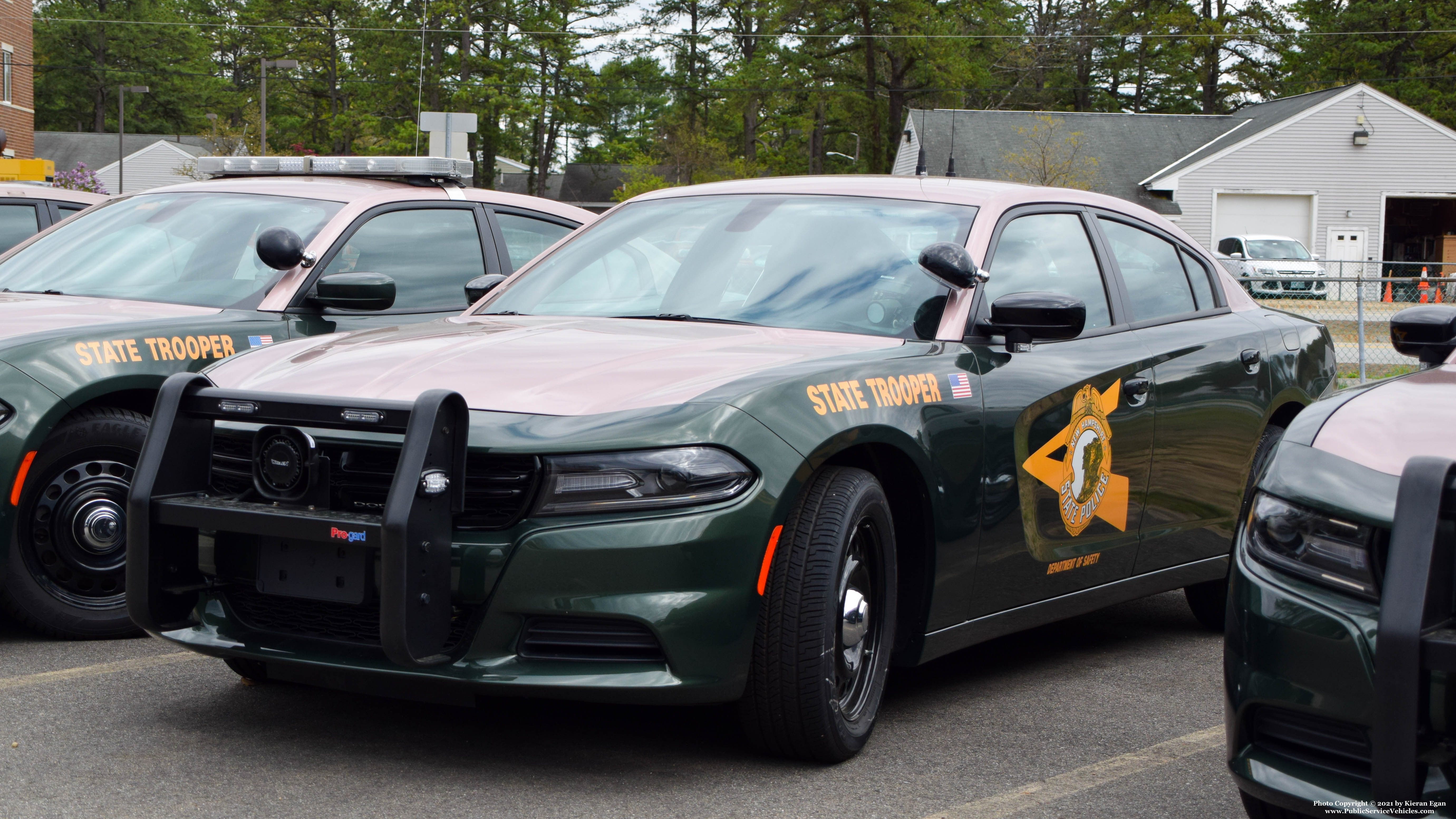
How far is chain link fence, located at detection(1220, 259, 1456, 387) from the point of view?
15242mm

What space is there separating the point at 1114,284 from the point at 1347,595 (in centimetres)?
261

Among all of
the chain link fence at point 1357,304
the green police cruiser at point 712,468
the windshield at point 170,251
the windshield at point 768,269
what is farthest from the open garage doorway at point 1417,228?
the windshield at point 768,269

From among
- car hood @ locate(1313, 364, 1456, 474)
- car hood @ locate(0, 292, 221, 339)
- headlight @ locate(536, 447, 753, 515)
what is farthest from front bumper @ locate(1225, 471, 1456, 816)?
car hood @ locate(0, 292, 221, 339)

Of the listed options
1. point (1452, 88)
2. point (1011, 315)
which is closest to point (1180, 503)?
point (1011, 315)

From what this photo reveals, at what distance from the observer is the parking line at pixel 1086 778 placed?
138 inches

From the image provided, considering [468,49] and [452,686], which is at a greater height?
[468,49]

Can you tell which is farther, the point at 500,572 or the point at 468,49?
the point at 468,49

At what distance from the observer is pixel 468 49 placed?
61.2 metres

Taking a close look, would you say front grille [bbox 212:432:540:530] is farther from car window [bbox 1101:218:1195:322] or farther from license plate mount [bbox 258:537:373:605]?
car window [bbox 1101:218:1195:322]

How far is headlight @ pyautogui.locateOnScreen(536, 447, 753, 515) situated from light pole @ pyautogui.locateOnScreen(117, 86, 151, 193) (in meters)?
51.2

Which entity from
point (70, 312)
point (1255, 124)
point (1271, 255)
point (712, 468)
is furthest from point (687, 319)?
point (1255, 124)

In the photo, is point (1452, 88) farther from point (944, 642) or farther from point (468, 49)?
point (944, 642)

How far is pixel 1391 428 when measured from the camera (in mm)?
2869

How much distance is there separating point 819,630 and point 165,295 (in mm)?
3387
